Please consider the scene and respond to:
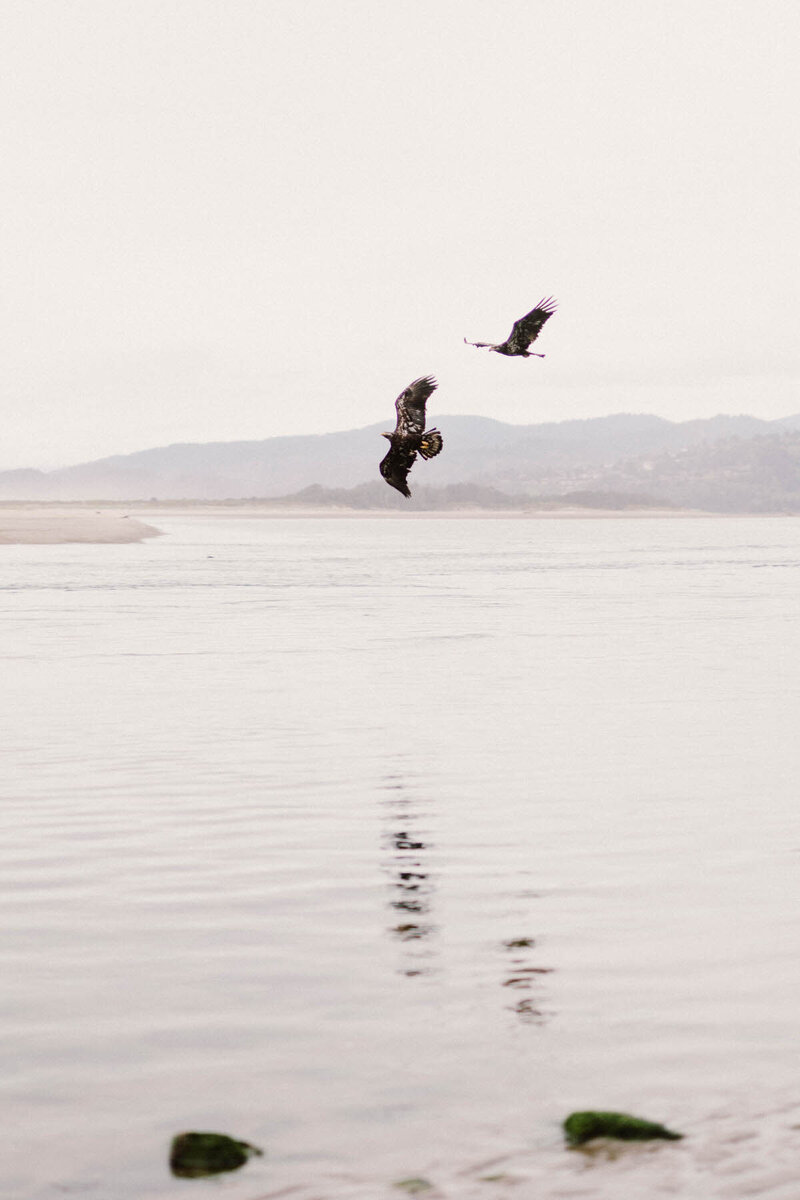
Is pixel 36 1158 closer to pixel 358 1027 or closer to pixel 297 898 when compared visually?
pixel 358 1027

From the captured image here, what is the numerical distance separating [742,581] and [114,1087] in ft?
263

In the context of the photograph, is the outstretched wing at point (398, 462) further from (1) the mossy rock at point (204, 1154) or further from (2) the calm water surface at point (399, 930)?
(1) the mossy rock at point (204, 1154)

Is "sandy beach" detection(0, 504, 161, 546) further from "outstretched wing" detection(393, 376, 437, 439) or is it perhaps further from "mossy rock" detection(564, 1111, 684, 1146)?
"mossy rock" detection(564, 1111, 684, 1146)

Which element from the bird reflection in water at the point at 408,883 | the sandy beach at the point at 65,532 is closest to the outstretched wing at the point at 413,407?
the bird reflection in water at the point at 408,883

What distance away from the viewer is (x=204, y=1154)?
30.4 feet

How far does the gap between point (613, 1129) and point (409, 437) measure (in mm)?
5815

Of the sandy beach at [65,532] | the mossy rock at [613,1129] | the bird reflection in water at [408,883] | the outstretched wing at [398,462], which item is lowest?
the mossy rock at [613,1129]

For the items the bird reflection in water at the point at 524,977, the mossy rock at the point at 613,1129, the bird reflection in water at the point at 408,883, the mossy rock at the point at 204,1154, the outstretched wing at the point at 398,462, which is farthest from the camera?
the bird reflection in water at the point at 408,883

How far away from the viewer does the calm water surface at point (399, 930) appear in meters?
9.64

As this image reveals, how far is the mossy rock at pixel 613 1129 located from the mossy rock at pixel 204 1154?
1.97 meters

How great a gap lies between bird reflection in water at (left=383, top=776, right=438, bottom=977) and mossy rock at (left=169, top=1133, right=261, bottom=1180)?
12.8 feet

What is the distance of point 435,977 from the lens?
13.0 m

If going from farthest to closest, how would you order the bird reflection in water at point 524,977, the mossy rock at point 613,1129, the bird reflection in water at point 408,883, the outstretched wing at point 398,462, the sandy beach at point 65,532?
the sandy beach at point 65,532 → the bird reflection in water at point 408,883 → the outstretched wing at point 398,462 → the bird reflection in water at point 524,977 → the mossy rock at point 613,1129

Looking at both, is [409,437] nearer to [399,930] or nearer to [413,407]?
[413,407]
